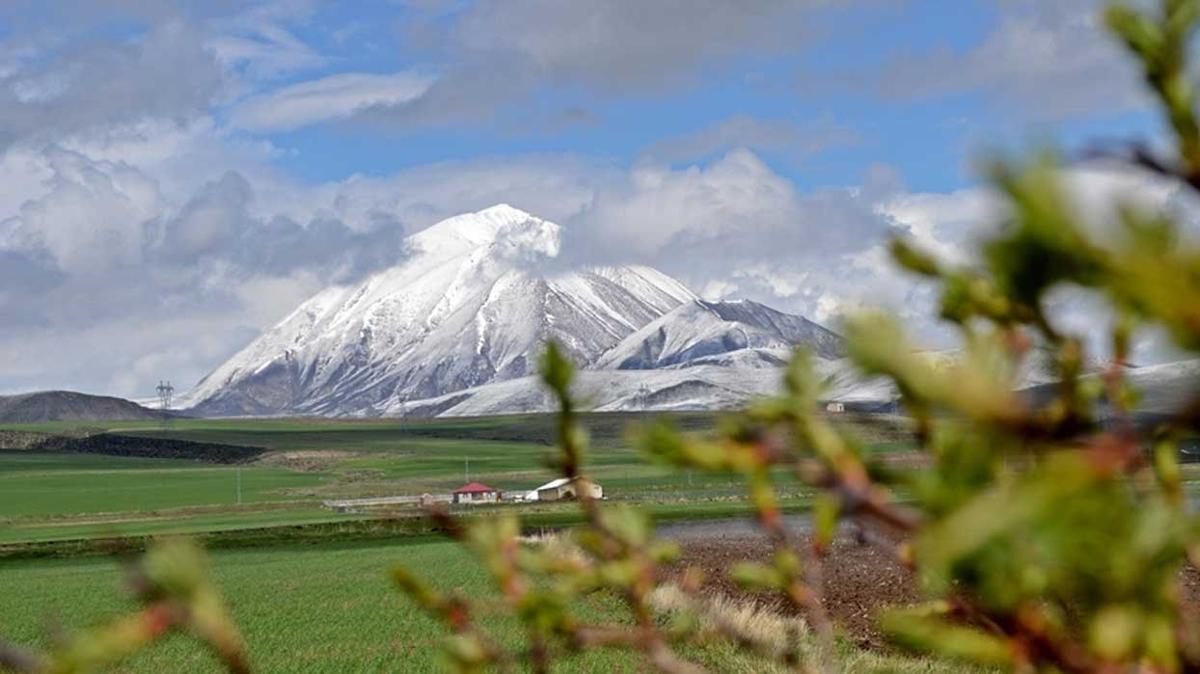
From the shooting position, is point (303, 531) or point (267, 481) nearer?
point (303, 531)

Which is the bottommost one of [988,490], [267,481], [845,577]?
[845,577]

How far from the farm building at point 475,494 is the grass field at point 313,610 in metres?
42.5

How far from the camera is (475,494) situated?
10206 cm

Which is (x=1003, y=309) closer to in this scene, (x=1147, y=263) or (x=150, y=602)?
(x=1147, y=263)

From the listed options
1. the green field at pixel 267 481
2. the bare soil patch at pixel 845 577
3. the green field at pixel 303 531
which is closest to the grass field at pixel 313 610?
the green field at pixel 303 531

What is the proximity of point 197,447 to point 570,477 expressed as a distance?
577ft

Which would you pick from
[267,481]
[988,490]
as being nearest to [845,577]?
[988,490]

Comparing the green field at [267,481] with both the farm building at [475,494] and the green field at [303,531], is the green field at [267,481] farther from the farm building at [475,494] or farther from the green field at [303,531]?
the farm building at [475,494]

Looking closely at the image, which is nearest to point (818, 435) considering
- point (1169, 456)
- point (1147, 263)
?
point (1147, 263)

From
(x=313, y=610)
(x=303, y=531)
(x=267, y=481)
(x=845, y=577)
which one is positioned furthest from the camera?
(x=267, y=481)

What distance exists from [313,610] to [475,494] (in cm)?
6975

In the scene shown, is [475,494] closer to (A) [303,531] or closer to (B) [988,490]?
(A) [303,531]

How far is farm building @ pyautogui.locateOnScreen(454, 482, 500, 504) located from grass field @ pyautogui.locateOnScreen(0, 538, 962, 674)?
42456 millimetres

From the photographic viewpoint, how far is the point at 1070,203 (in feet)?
1.75
